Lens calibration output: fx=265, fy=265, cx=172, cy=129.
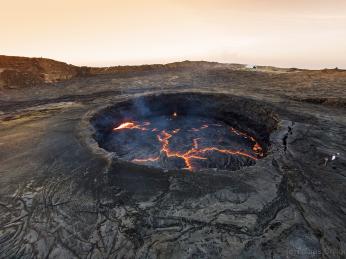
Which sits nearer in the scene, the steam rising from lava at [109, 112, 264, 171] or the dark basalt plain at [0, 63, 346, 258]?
the dark basalt plain at [0, 63, 346, 258]

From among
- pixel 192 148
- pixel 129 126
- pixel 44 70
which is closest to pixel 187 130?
pixel 192 148

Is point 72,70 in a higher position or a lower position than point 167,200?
higher

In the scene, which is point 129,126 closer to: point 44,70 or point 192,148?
point 192,148

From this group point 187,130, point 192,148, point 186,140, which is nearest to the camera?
point 192,148

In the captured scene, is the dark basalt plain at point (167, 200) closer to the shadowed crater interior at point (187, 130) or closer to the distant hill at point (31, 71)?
the shadowed crater interior at point (187, 130)

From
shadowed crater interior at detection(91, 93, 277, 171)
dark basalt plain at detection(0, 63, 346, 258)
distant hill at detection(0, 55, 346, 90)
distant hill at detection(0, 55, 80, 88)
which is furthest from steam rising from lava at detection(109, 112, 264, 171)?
distant hill at detection(0, 55, 80, 88)

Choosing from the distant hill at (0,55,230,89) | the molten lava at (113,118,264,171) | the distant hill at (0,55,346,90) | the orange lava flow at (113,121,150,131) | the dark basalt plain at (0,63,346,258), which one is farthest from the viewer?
the distant hill at (0,55,230,89)

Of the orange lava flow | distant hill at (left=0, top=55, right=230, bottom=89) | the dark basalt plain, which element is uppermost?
distant hill at (left=0, top=55, right=230, bottom=89)

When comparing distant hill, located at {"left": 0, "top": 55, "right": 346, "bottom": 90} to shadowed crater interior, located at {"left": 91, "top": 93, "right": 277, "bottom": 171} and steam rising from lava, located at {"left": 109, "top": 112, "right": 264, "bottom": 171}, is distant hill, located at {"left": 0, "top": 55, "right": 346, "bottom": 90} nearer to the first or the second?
shadowed crater interior, located at {"left": 91, "top": 93, "right": 277, "bottom": 171}
